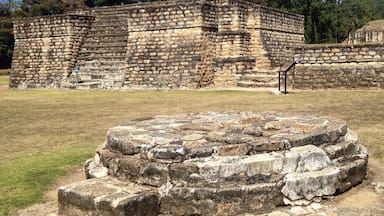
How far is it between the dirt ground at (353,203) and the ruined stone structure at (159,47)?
495 inches

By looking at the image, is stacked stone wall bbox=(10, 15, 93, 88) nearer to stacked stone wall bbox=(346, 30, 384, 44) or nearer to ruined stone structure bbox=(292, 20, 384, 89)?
ruined stone structure bbox=(292, 20, 384, 89)

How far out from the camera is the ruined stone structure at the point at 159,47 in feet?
59.8

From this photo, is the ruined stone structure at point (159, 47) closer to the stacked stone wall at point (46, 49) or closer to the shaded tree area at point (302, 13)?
the stacked stone wall at point (46, 49)

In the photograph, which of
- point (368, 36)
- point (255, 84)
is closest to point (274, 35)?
point (255, 84)

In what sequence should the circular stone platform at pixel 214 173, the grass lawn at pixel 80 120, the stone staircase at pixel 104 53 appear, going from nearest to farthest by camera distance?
the circular stone platform at pixel 214 173
the grass lawn at pixel 80 120
the stone staircase at pixel 104 53

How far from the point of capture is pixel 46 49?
858 inches

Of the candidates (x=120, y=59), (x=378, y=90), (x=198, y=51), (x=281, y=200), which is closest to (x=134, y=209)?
(x=281, y=200)

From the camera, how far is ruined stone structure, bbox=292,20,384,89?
14.8m

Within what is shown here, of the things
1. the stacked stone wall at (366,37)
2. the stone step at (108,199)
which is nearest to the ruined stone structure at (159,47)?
the stacked stone wall at (366,37)

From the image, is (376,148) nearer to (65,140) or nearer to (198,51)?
(65,140)

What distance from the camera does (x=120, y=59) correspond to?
20328 millimetres

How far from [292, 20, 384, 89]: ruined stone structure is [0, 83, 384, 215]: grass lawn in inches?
38.8

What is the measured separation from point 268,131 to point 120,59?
1597 centimetres

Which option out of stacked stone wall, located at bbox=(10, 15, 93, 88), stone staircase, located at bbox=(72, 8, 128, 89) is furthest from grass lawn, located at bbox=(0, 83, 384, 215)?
stacked stone wall, located at bbox=(10, 15, 93, 88)
